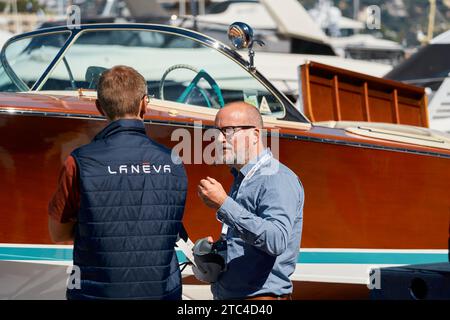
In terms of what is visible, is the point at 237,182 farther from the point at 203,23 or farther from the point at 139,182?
the point at 203,23

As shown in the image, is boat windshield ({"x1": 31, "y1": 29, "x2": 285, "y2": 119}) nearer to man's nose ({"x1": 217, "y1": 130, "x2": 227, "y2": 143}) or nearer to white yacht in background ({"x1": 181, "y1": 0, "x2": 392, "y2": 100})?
man's nose ({"x1": 217, "y1": 130, "x2": 227, "y2": 143})

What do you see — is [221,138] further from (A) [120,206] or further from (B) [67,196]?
(B) [67,196]

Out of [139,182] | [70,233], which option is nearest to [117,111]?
[139,182]

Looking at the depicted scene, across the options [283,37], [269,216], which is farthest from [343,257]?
[283,37]

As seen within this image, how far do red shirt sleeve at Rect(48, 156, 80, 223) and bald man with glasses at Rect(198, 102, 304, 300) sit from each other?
0.48 metres

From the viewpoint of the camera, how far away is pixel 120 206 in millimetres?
3102

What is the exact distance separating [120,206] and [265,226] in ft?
1.79

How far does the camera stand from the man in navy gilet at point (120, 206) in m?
3.08

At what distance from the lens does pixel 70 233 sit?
10.4 ft

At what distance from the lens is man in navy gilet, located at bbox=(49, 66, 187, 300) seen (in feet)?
10.1

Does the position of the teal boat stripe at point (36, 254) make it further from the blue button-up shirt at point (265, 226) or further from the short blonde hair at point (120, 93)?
the short blonde hair at point (120, 93)

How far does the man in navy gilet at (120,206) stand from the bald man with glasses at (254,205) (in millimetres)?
235
